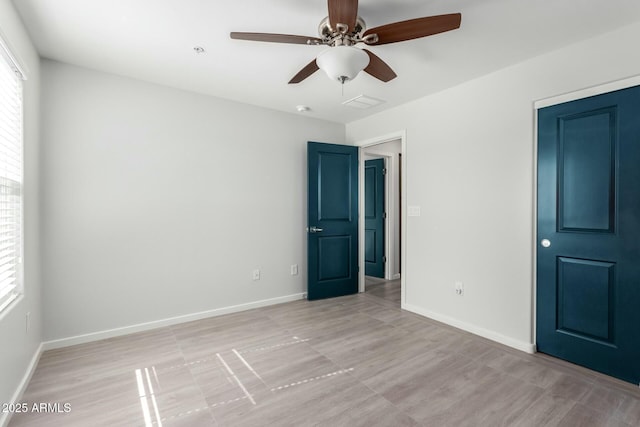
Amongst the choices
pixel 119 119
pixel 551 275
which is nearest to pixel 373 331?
pixel 551 275

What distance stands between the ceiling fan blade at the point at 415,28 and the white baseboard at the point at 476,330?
258cm

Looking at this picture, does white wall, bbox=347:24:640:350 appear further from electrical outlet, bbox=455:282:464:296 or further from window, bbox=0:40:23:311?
window, bbox=0:40:23:311

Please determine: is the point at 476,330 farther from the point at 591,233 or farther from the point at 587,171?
the point at 587,171

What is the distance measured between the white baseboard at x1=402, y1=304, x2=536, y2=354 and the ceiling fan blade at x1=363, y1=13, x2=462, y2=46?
8.48 feet

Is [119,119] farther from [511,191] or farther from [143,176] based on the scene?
[511,191]

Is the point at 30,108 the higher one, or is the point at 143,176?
the point at 30,108

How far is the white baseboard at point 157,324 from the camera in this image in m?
2.76

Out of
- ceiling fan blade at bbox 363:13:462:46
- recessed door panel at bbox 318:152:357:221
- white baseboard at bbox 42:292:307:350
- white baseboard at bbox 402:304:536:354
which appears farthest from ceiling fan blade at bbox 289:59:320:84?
white baseboard at bbox 402:304:536:354

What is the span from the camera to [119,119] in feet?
9.80

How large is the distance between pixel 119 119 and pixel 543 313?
4197mm

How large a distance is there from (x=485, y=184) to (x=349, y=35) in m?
1.95

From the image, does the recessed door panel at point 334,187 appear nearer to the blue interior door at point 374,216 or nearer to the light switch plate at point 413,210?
the light switch plate at point 413,210

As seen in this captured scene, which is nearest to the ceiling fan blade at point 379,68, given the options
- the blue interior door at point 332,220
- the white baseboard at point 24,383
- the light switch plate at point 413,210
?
the light switch plate at point 413,210

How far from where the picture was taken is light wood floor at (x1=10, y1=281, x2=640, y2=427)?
1847mm
